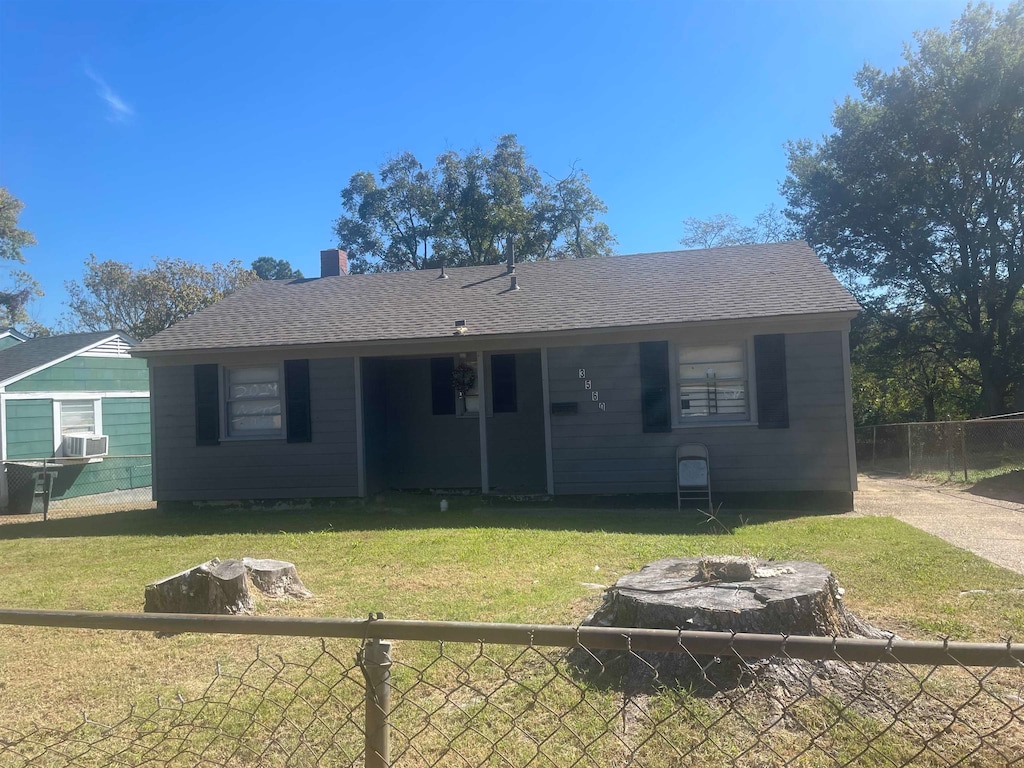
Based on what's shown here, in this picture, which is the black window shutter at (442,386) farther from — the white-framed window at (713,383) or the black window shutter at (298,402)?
the white-framed window at (713,383)

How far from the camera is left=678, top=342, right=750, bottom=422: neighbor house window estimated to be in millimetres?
10797

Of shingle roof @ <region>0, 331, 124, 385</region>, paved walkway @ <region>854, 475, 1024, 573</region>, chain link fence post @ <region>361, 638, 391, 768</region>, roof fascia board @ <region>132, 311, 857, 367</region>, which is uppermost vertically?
shingle roof @ <region>0, 331, 124, 385</region>

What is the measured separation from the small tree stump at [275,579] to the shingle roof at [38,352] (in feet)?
35.3

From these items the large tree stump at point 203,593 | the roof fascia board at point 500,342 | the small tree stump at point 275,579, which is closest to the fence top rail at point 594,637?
the large tree stump at point 203,593

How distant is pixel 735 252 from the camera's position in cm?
1384

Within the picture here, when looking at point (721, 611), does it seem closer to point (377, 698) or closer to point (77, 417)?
point (377, 698)

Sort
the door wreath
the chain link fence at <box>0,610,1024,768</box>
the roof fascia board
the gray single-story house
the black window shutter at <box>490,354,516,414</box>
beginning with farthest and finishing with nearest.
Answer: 1. the door wreath
2. the black window shutter at <box>490,354,516,414</box>
3. the gray single-story house
4. the roof fascia board
5. the chain link fence at <box>0,610,1024,768</box>

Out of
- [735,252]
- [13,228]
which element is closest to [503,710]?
[735,252]

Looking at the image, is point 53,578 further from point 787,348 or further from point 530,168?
point 530,168

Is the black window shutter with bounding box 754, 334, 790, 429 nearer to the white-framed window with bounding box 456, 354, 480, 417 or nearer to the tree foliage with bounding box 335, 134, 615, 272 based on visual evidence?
the white-framed window with bounding box 456, 354, 480, 417

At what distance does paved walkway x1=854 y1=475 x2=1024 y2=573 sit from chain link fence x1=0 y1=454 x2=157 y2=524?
1202cm

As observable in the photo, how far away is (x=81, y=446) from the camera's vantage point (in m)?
15.1

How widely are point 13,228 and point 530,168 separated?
2077 centimetres

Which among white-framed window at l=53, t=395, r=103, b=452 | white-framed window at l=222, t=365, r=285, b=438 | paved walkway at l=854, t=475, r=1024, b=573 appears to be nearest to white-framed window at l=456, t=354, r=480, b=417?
white-framed window at l=222, t=365, r=285, b=438
